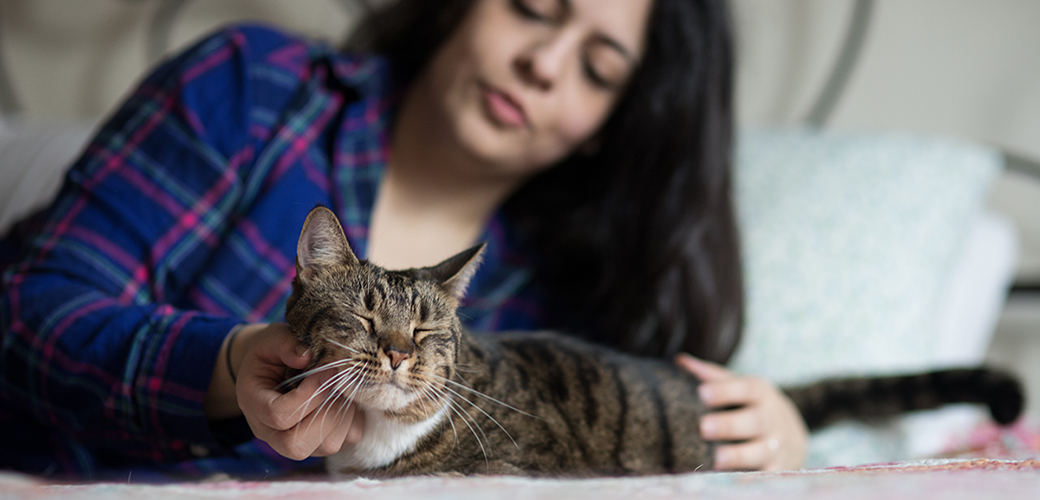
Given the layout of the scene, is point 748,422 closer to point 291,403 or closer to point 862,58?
point 291,403

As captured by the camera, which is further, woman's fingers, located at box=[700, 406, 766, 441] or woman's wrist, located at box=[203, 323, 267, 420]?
woman's fingers, located at box=[700, 406, 766, 441]

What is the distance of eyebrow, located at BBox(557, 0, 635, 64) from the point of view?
792 mm

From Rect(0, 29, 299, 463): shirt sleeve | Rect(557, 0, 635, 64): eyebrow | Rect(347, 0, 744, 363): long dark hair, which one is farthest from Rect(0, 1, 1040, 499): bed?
Rect(0, 29, 299, 463): shirt sleeve

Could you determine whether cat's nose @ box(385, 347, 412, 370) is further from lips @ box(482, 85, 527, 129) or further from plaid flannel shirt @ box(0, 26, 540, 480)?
lips @ box(482, 85, 527, 129)

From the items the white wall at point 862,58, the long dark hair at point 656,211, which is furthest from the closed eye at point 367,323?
the white wall at point 862,58

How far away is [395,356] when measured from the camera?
35cm

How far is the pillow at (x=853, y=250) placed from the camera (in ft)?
3.34

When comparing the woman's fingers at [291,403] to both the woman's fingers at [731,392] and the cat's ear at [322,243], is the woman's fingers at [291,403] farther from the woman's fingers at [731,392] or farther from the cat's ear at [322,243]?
the woman's fingers at [731,392]

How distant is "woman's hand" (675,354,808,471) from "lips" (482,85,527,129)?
1.23 feet

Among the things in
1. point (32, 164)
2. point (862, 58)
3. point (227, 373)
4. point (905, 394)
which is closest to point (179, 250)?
point (227, 373)

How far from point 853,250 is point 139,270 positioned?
1.07 meters

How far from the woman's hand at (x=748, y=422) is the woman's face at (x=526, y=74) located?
35cm

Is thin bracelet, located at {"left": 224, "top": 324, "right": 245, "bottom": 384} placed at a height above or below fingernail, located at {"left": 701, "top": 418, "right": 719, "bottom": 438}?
above

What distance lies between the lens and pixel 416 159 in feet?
2.67
